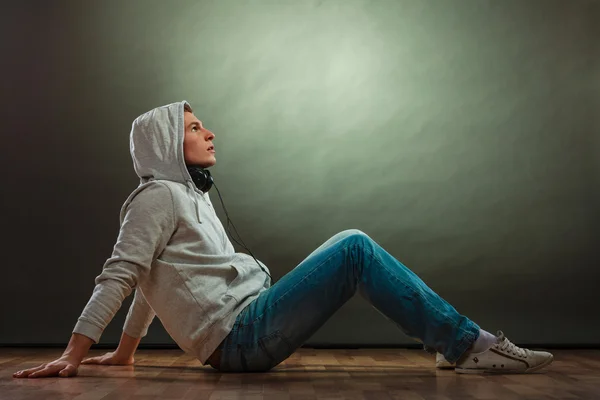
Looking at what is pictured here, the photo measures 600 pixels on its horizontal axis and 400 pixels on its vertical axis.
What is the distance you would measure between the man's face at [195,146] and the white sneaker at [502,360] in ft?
3.32

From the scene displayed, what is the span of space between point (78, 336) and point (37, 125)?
84.3 inches

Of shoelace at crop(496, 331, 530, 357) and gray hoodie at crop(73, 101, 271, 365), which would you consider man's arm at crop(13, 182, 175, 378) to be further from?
shoelace at crop(496, 331, 530, 357)

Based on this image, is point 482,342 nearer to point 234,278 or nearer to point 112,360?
point 234,278

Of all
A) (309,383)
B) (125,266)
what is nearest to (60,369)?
(125,266)

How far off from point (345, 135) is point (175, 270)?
1898 millimetres

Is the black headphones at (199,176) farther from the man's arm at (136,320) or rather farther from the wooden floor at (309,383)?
the wooden floor at (309,383)

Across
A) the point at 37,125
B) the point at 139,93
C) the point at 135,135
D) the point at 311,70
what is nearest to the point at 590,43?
the point at 311,70

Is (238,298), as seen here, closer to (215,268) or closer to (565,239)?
(215,268)

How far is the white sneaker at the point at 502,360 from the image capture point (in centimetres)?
221

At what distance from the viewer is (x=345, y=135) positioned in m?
3.99

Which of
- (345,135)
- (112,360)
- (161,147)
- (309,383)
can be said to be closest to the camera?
(309,383)

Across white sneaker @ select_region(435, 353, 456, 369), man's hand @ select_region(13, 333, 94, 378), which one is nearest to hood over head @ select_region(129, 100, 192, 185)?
man's hand @ select_region(13, 333, 94, 378)

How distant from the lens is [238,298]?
7.54 ft

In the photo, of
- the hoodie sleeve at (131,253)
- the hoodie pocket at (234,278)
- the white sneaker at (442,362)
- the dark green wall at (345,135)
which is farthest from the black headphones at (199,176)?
the dark green wall at (345,135)
